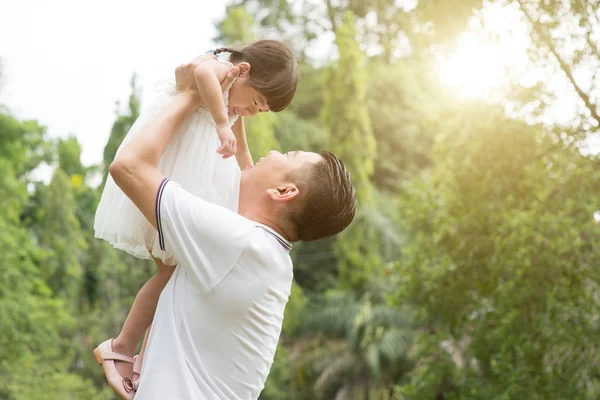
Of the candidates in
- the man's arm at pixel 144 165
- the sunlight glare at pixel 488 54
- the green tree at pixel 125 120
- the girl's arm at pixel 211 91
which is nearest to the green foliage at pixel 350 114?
the green tree at pixel 125 120

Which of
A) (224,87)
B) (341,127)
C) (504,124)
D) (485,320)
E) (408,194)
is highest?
(224,87)

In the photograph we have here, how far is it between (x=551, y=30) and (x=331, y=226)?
6347 mm

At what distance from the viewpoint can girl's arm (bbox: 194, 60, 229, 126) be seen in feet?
7.67

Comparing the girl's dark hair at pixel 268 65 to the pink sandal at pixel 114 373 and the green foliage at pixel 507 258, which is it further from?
the green foliage at pixel 507 258

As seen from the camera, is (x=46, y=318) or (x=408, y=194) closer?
(x=408, y=194)

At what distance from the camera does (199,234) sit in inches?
79.6

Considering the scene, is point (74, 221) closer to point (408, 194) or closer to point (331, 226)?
point (408, 194)

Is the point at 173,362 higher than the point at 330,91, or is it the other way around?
the point at 173,362

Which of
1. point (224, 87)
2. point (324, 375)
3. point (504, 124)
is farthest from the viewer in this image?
point (324, 375)

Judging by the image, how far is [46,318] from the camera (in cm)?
1557

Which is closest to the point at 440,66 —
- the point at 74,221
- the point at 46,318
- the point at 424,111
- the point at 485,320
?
the point at 485,320

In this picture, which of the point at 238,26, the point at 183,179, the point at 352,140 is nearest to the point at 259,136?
the point at 238,26

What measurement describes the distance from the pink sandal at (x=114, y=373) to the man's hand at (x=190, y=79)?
0.75 metres

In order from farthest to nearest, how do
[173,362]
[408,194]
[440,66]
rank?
[408,194], [440,66], [173,362]
